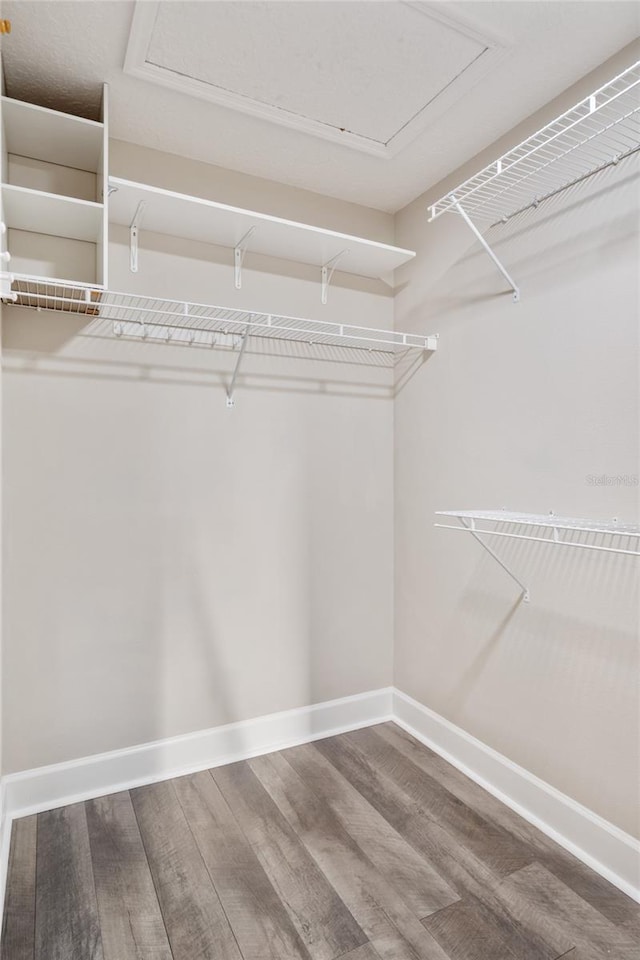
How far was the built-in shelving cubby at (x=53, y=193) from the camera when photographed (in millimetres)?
1684

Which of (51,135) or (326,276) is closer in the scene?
(51,135)

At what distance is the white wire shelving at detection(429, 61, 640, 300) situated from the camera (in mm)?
1559

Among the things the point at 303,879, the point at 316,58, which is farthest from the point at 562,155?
the point at 303,879

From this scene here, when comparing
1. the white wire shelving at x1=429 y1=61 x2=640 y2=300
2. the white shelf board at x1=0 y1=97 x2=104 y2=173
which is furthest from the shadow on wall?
the white wire shelving at x1=429 y1=61 x2=640 y2=300

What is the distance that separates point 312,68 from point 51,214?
92 cm

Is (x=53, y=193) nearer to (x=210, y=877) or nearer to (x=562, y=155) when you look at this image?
(x=562, y=155)

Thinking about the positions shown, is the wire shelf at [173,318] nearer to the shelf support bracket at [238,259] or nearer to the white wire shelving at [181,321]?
the white wire shelving at [181,321]

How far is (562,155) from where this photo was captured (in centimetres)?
154

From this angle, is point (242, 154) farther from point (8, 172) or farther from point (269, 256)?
point (8, 172)

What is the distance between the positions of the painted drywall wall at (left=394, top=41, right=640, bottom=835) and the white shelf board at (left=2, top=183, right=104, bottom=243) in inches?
54.0

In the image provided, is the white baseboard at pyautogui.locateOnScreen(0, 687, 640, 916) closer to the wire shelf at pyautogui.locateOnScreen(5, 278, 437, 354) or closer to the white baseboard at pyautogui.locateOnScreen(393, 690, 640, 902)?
the white baseboard at pyautogui.locateOnScreen(393, 690, 640, 902)

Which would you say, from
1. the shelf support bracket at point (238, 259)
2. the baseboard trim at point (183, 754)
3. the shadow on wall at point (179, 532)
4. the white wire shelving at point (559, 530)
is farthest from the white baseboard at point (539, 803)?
the shelf support bracket at point (238, 259)

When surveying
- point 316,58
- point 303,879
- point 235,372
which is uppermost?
point 316,58

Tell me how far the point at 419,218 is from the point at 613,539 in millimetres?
1637
